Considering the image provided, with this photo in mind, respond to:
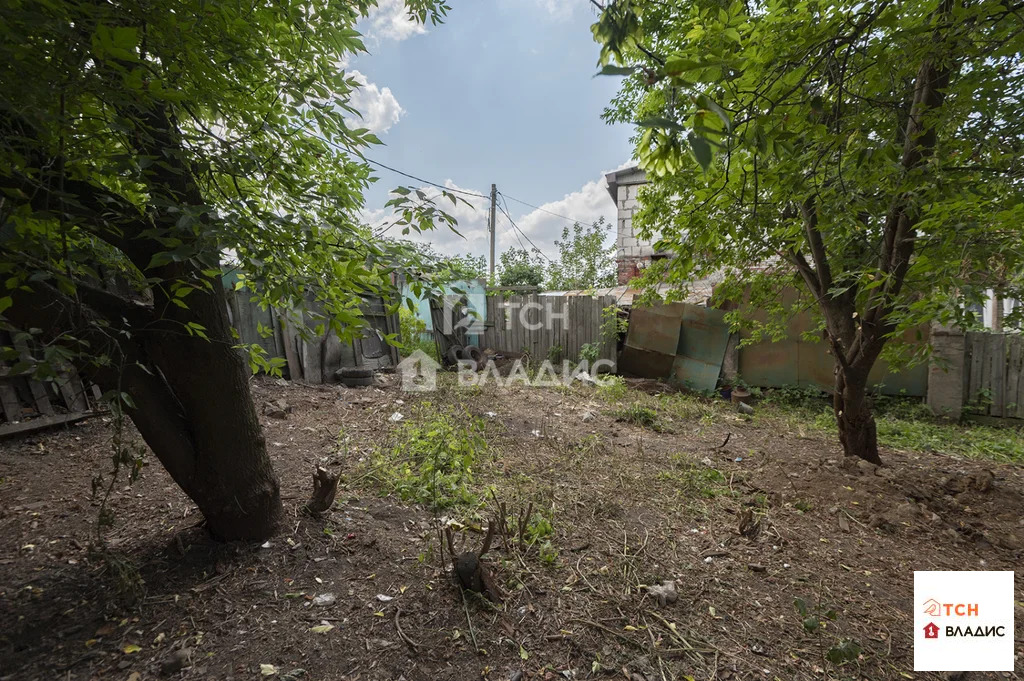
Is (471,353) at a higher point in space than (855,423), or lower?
higher

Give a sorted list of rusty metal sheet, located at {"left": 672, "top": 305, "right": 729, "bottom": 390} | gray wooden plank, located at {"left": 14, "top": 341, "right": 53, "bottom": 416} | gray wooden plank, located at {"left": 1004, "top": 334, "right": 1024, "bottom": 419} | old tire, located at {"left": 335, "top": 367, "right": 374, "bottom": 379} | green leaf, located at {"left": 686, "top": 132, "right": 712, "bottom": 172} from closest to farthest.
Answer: green leaf, located at {"left": 686, "top": 132, "right": 712, "bottom": 172}, gray wooden plank, located at {"left": 14, "top": 341, "right": 53, "bottom": 416}, gray wooden plank, located at {"left": 1004, "top": 334, "right": 1024, "bottom": 419}, old tire, located at {"left": 335, "top": 367, "right": 374, "bottom": 379}, rusty metal sheet, located at {"left": 672, "top": 305, "right": 729, "bottom": 390}

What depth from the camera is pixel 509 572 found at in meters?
2.15

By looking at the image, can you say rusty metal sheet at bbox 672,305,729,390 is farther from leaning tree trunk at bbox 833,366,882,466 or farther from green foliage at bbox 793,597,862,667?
green foliage at bbox 793,597,862,667

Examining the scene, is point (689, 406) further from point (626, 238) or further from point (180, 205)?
point (626, 238)

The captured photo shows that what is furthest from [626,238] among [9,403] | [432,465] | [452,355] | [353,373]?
[9,403]

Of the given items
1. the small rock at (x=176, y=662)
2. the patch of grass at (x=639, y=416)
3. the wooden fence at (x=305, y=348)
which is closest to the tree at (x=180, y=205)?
the small rock at (x=176, y=662)

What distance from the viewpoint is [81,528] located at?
7.70 ft

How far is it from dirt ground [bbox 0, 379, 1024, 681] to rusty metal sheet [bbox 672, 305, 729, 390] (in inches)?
137

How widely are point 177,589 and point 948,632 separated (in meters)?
3.28

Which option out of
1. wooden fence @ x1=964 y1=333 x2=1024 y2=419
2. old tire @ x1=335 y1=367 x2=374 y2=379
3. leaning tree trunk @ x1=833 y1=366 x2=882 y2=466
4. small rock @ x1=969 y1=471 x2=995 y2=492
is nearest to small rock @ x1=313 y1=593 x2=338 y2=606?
leaning tree trunk @ x1=833 y1=366 x2=882 y2=466

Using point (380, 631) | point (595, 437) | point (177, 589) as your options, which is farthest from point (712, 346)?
point (177, 589)

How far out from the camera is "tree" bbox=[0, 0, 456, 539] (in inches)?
48.3

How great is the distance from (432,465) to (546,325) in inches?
232

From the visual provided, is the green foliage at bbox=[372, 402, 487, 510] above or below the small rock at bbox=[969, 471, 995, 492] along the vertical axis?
above
